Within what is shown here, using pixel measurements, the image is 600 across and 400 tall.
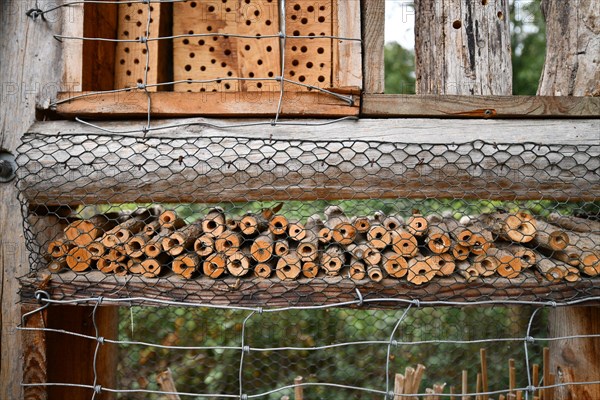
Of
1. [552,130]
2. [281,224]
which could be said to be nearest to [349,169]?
[281,224]

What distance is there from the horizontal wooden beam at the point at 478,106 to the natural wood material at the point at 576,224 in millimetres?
355

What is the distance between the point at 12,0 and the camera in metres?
1.87

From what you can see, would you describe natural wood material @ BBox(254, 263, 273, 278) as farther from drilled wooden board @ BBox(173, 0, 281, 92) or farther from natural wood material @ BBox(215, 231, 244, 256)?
drilled wooden board @ BBox(173, 0, 281, 92)

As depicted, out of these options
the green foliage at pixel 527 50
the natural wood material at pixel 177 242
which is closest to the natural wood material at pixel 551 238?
Answer: the natural wood material at pixel 177 242

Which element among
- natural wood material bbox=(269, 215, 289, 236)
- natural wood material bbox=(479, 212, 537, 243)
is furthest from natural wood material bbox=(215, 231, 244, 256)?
natural wood material bbox=(479, 212, 537, 243)

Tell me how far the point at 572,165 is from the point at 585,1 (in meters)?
0.59

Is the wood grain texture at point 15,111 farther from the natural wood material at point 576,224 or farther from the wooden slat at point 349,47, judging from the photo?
the natural wood material at point 576,224

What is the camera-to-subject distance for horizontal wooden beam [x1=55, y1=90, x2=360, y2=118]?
1.78m

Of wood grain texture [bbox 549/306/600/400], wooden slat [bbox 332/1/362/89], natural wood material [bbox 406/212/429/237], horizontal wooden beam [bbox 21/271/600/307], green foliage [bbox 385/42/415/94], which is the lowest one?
wood grain texture [bbox 549/306/600/400]

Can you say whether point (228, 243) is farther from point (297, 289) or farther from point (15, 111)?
point (15, 111)

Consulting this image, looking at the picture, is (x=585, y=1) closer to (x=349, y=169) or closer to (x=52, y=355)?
(x=349, y=169)

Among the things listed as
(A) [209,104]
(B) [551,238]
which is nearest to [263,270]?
(A) [209,104]

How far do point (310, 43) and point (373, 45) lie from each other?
33 centimetres

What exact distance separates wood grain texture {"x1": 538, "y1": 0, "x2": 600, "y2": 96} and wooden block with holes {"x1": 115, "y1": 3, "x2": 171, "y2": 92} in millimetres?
1399
